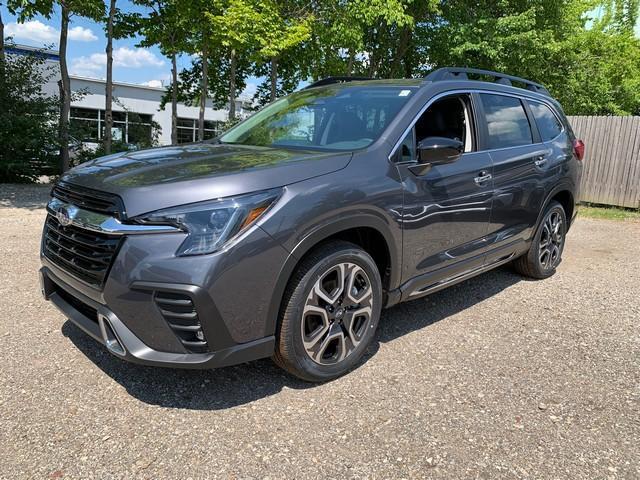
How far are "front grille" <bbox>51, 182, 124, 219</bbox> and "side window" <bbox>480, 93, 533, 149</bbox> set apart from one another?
9.56 feet

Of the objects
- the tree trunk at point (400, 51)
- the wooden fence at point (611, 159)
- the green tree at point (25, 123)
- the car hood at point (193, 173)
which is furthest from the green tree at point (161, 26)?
the car hood at point (193, 173)

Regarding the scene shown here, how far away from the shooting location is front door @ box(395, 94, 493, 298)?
10.7 ft

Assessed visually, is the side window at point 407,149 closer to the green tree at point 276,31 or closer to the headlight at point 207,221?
the headlight at point 207,221

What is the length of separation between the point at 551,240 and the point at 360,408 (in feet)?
11.1

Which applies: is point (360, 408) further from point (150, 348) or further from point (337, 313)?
point (150, 348)

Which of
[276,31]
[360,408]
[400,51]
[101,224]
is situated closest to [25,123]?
[276,31]

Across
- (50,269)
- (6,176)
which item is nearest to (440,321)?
(50,269)

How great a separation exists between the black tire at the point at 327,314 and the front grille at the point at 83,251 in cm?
91

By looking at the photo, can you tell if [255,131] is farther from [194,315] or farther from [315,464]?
[315,464]

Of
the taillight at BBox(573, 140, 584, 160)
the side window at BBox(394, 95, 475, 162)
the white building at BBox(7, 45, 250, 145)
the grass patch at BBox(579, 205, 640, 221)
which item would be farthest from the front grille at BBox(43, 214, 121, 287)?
the white building at BBox(7, 45, 250, 145)

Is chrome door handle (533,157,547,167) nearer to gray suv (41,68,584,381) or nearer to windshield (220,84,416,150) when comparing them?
gray suv (41,68,584,381)

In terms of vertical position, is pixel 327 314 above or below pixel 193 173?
below

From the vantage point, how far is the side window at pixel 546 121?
4867 millimetres

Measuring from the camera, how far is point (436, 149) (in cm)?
320
